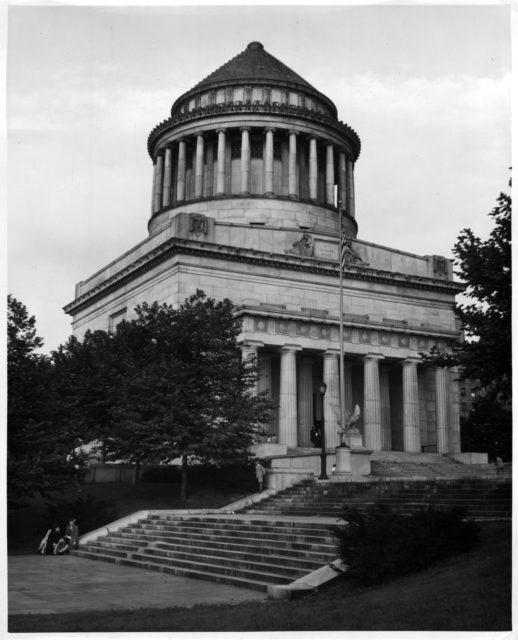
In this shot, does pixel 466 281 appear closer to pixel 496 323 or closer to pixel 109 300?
pixel 496 323

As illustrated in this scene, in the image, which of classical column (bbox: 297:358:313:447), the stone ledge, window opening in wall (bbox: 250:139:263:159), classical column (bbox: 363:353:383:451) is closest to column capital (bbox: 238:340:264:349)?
classical column (bbox: 297:358:313:447)

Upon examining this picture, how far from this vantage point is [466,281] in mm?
22188

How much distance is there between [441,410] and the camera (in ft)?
184

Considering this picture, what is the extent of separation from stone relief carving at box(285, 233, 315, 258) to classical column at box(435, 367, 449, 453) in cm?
1220

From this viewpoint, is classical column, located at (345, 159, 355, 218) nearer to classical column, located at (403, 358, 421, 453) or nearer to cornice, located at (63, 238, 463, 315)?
cornice, located at (63, 238, 463, 315)

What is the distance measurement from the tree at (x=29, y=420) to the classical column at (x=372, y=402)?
26.1 meters

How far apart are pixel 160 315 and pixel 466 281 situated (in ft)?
67.9

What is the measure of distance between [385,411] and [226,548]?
34807mm

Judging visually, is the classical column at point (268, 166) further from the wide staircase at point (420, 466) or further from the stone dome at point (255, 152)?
the wide staircase at point (420, 466)

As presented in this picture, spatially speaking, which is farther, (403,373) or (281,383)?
(403,373)

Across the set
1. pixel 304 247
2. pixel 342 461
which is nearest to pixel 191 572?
pixel 342 461

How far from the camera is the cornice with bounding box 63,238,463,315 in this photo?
54.1m

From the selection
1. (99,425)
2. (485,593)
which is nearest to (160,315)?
(99,425)

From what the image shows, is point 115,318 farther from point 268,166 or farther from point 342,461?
point 342,461
